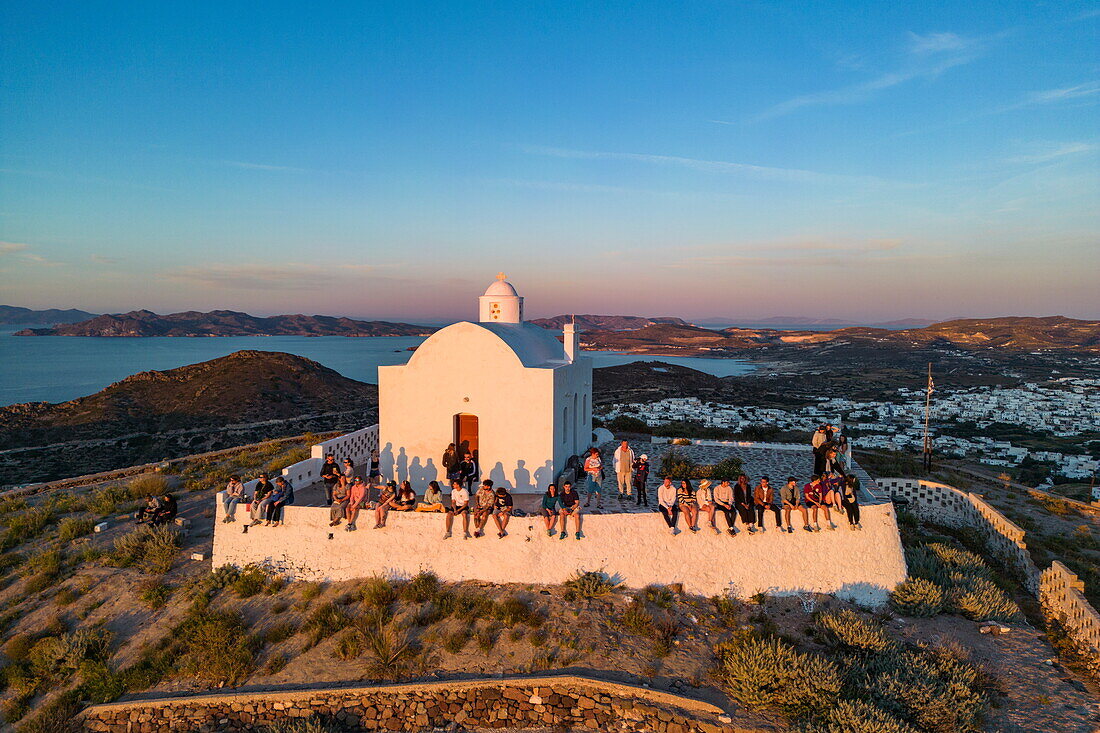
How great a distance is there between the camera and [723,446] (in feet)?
59.1

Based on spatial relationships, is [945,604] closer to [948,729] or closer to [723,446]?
[948,729]

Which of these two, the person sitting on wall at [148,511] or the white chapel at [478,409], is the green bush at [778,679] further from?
the person sitting on wall at [148,511]

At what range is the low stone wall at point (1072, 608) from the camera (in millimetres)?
8751

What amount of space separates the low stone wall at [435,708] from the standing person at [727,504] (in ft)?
10.2

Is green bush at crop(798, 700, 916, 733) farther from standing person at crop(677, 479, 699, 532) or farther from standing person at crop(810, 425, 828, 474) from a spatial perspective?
standing person at crop(810, 425, 828, 474)

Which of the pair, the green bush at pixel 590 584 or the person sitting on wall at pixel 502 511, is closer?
the green bush at pixel 590 584

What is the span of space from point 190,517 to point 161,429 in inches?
1202

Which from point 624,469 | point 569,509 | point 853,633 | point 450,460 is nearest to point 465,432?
point 450,460

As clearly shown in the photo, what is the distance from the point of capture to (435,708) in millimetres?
7984

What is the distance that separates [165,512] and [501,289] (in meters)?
9.95

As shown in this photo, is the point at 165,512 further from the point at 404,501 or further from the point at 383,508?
the point at 404,501

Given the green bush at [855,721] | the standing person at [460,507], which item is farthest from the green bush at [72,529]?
the green bush at [855,721]

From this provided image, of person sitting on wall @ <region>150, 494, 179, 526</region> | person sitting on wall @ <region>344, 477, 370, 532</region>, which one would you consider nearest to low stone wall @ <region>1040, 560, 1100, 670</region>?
person sitting on wall @ <region>344, 477, 370, 532</region>

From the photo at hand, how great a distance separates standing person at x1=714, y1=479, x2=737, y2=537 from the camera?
9.86 metres
